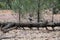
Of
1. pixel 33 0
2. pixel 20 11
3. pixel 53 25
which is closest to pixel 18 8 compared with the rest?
pixel 20 11

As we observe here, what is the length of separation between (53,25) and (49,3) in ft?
7.08

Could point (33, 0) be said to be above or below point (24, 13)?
above

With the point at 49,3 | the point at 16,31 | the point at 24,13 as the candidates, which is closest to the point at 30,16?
the point at 24,13

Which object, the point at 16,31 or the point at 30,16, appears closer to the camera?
the point at 16,31

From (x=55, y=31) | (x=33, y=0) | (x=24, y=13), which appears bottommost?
(x=55, y=31)

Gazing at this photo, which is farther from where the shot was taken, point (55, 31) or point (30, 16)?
point (30, 16)

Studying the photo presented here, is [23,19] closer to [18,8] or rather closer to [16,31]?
[18,8]

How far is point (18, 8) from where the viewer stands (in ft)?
39.9

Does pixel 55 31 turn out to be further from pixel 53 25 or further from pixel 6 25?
pixel 6 25

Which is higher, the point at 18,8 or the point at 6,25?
the point at 18,8

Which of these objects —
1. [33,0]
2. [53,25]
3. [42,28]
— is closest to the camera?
[53,25]

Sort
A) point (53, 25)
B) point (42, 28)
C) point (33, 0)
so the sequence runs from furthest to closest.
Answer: point (33, 0), point (42, 28), point (53, 25)

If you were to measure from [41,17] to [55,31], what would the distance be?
2104 mm

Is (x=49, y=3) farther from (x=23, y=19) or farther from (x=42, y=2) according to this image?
(x=23, y=19)
